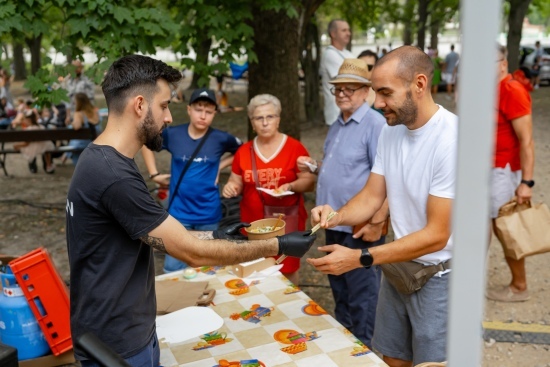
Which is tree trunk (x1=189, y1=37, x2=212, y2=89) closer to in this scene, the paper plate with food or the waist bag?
the paper plate with food

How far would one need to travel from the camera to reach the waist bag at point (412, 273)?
8.85ft

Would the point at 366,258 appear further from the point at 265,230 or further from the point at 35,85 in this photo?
the point at 35,85

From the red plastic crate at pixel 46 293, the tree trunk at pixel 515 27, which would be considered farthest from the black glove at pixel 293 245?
the tree trunk at pixel 515 27

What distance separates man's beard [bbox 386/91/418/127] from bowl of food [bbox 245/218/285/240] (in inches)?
30.6

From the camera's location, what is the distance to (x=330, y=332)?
2.79 metres

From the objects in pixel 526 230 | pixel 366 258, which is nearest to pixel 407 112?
pixel 366 258

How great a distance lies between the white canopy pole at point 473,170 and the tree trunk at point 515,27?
60.7ft

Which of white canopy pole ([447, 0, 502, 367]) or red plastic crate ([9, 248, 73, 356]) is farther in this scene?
red plastic crate ([9, 248, 73, 356])

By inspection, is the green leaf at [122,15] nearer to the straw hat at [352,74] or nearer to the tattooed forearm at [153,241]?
the straw hat at [352,74]

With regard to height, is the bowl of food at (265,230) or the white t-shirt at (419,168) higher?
the white t-shirt at (419,168)

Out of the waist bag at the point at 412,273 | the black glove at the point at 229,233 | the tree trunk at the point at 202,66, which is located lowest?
the waist bag at the point at 412,273

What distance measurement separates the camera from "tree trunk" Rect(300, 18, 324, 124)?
13930 mm

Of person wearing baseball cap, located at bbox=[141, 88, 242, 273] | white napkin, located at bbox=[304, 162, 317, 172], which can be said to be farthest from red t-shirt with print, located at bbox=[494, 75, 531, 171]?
person wearing baseball cap, located at bbox=[141, 88, 242, 273]

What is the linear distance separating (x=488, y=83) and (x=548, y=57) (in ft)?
75.1
